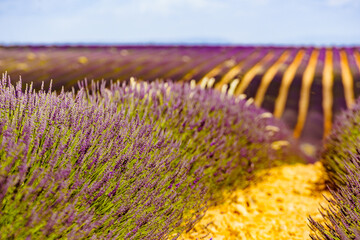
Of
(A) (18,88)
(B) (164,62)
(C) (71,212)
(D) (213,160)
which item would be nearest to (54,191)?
(C) (71,212)

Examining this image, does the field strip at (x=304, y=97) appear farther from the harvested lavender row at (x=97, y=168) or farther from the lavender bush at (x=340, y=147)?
the harvested lavender row at (x=97, y=168)

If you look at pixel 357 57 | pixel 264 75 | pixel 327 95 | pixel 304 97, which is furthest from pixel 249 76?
pixel 357 57

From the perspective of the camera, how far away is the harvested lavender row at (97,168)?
56.2 inches

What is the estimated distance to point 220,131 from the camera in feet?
9.64

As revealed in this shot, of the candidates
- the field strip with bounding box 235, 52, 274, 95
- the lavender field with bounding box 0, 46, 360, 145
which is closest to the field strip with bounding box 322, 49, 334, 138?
the lavender field with bounding box 0, 46, 360, 145

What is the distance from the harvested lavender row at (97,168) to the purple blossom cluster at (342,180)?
0.88 m

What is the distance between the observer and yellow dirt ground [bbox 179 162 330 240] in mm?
2502

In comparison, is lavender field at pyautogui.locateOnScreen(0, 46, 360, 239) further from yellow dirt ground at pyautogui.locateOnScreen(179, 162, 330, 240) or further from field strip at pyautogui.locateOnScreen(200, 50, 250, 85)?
field strip at pyautogui.locateOnScreen(200, 50, 250, 85)

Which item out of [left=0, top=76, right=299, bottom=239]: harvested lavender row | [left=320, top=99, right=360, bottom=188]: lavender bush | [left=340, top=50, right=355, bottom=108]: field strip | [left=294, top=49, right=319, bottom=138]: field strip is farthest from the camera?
[left=340, top=50, right=355, bottom=108]: field strip

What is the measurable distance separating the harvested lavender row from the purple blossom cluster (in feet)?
2.88

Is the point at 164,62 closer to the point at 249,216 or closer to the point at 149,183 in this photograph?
the point at 249,216

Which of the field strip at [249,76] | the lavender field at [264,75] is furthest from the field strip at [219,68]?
the field strip at [249,76]

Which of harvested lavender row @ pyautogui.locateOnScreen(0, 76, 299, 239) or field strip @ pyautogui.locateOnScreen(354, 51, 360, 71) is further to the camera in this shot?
field strip @ pyautogui.locateOnScreen(354, 51, 360, 71)

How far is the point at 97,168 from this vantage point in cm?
179
